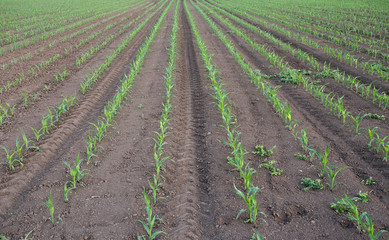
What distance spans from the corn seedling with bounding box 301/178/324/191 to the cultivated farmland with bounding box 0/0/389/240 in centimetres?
1

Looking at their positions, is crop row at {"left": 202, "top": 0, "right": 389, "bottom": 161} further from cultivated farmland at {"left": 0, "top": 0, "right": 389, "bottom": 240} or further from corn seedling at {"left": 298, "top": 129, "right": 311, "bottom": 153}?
corn seedling at {"left": 298, "top": 129, "right": 311, "bottom": 153}

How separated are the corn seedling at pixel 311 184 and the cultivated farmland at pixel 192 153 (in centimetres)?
1

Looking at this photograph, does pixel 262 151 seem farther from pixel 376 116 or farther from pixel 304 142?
pixel 376 116

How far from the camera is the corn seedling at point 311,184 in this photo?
3.94m

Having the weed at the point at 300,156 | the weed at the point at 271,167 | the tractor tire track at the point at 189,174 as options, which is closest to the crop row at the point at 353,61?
the weed at the point at 300,156

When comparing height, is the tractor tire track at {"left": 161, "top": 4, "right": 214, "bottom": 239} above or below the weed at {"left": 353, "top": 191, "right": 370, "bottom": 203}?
above

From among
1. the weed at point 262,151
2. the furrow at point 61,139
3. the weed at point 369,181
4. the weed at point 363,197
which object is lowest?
the weed at point 369,181

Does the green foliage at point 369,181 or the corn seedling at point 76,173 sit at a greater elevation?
the corn seedling at point 76,173

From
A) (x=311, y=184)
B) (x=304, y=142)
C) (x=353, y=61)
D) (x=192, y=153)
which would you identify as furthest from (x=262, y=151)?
(x=353, y=61)

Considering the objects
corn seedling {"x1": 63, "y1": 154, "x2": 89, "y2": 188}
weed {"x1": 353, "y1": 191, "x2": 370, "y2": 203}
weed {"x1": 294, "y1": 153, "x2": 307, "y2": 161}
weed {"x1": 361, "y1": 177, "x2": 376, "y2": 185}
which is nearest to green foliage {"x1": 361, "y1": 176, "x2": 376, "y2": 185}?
weed {"x1": 361, "y1": 177, "x2": 376, "y2": 185}

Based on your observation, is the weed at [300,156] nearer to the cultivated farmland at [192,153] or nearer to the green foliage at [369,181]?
the cultivated farmland at [192,153]

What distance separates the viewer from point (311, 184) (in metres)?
3.97

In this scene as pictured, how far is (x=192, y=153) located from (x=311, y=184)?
188 cm

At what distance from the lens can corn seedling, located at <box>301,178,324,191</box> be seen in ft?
12.9
